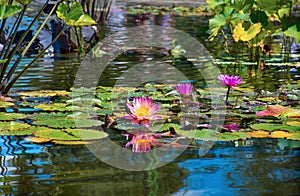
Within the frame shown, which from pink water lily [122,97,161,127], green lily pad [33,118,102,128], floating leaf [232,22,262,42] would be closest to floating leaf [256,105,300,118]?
pink water lily [122,97,161,127]

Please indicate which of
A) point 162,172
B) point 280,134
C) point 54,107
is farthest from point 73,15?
point 162,172

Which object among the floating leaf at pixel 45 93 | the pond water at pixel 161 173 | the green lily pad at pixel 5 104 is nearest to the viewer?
the pond water at pixel 161 173

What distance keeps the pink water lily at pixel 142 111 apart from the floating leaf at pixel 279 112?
0.52 m

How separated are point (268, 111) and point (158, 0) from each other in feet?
42.5

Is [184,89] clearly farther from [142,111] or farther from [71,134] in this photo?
[71,134]

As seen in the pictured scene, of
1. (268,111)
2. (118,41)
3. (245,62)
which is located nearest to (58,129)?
(268,111)

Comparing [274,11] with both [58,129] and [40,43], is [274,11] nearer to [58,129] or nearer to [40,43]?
[58,129]

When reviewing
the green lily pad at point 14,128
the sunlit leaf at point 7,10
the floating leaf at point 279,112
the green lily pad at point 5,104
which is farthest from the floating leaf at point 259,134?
the green lily pad at point 5,104

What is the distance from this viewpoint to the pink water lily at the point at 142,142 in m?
2.38

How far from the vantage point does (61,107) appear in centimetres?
307

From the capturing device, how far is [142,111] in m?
2.71

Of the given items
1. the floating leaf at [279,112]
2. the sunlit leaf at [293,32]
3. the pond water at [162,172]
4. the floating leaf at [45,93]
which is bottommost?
the floating leaf at [45,93]

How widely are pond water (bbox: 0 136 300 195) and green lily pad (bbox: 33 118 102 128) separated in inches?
9.3

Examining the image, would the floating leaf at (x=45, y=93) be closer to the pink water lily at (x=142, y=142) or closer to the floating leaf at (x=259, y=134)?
the pink water lily at (x=142, y=142)
